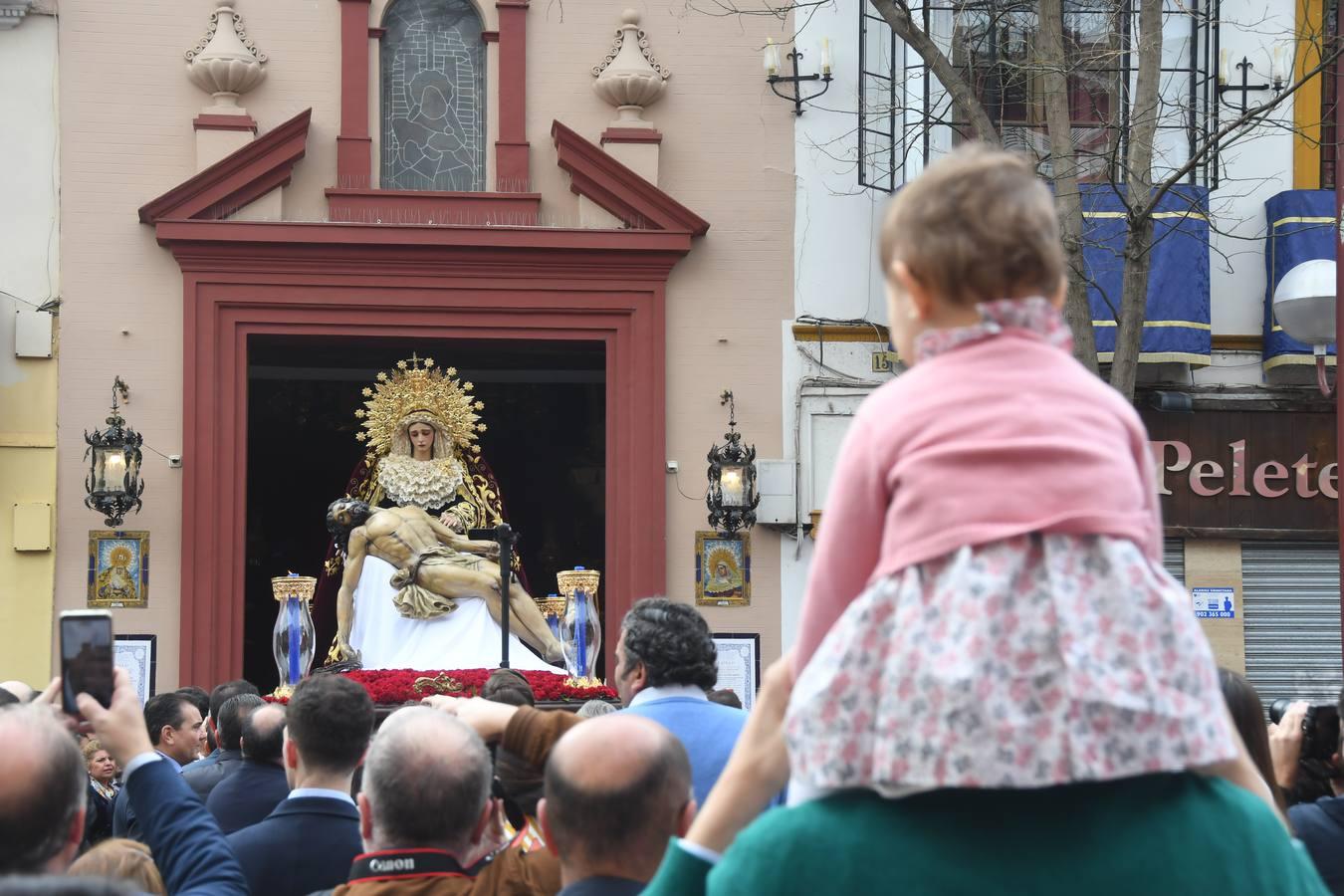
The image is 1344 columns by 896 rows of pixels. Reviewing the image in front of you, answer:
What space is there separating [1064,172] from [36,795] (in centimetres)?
1025

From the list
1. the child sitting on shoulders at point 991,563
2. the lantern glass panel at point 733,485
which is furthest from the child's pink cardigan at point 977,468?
the lantern glass panel at point 733,485

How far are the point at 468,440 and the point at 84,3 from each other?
191 inches

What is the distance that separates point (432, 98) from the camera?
52.6 ft

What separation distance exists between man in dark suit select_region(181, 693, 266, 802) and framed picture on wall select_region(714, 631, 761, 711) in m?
8.07

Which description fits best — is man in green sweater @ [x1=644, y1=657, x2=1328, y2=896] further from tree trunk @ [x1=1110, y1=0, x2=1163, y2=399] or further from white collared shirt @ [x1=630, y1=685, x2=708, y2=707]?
tree trunk @ [x1=1110, y1=0, x2=1163, y2=399]

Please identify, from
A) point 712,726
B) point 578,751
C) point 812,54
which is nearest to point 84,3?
point 812,54

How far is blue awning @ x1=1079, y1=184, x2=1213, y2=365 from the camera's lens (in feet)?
50.3

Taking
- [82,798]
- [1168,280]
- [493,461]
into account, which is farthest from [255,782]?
[493,461]

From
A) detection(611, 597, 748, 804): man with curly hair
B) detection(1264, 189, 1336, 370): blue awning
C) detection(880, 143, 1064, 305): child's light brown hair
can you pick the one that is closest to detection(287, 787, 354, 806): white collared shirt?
detection(611, 597, 748, 804): man with curly hair

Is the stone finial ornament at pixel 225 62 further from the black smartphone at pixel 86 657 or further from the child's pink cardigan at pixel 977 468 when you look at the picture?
the child's pink cardigan at pixel 977 468

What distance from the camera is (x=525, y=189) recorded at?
1572cm

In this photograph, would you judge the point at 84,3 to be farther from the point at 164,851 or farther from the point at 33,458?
the point at 164,851

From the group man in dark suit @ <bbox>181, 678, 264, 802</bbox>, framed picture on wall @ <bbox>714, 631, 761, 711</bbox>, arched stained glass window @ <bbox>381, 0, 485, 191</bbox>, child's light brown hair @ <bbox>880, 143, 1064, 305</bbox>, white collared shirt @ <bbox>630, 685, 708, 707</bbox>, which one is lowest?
framed picture on wall @ <bbox>714, 631, 761, 711</bbox>

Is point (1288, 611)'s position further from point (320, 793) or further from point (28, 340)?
point (320, 793)
